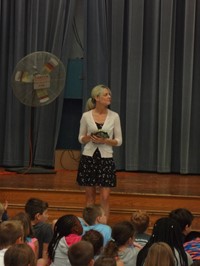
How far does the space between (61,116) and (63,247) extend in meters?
4.52

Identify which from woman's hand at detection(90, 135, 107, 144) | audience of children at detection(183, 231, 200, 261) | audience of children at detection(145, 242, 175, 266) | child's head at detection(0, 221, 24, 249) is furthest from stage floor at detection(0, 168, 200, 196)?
audience of children at detection(145, 242, 175, 266)

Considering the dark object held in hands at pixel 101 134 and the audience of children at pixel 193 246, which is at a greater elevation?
the dark object held in hands at pixel 101 134

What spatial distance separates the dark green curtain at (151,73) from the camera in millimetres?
7121

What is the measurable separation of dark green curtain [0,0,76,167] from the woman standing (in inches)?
104

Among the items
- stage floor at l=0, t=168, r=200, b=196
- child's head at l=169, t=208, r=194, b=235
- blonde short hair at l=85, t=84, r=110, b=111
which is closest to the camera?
child's head at l=169, t=208, r=194, b=235

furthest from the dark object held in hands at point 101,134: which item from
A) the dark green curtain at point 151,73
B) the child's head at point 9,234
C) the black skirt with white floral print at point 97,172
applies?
the dark green curtain at point 151,73

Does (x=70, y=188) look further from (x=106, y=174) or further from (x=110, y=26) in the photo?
(x=110, y=26)

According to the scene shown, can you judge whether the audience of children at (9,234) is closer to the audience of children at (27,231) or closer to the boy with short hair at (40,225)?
the audience of children at (27,231)

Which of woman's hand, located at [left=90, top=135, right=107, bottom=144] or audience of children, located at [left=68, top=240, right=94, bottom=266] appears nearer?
audience of children, located at [left=68, top=240, right=94, bottom=266]

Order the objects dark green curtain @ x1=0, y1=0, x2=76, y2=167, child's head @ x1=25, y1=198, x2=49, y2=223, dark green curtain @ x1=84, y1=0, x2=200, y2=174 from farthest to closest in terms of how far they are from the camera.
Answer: dark green curtain @ x1=0, y1=0, x2=76, y2=167 → dark green curtain @ x1=84, y1=0, x2=200, y2=174 → child's head @ x1=25, y1=198, x2=49, y2=223

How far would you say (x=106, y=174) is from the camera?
4.71 metres

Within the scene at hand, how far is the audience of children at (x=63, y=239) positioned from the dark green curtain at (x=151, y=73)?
3.98 m

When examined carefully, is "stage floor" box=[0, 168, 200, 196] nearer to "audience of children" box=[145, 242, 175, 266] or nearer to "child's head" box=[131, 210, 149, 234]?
"child's head" box=[131, 210, 149, 234]

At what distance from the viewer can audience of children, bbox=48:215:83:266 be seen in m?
3.09
